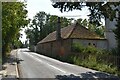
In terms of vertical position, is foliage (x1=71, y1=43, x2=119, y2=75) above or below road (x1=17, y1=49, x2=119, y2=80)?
above

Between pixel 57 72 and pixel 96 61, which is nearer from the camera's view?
pixel 57 72

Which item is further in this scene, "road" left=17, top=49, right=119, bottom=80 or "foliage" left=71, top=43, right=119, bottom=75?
"foliage" left=71, top=43, right=119, bottom=75

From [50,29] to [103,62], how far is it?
8453 centimetres

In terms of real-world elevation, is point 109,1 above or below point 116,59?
above

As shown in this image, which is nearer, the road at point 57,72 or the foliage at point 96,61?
the road at point 57,72

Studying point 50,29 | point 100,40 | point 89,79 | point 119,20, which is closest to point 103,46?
point 100,40

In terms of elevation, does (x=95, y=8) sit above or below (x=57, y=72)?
above

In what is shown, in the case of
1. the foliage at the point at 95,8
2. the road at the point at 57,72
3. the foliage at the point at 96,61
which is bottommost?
the road at the point at 57,72

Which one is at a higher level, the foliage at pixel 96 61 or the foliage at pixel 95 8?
the foliage at pixel 95 8

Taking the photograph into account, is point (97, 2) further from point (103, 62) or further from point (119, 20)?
point (103, 62)

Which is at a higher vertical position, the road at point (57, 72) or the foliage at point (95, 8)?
the foliage at point (95, 8)

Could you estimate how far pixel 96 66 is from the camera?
84.4ft

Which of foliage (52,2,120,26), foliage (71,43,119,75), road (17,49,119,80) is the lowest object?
road (17,49,119,80)

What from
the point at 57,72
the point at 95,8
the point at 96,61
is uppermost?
the point at 95,8
